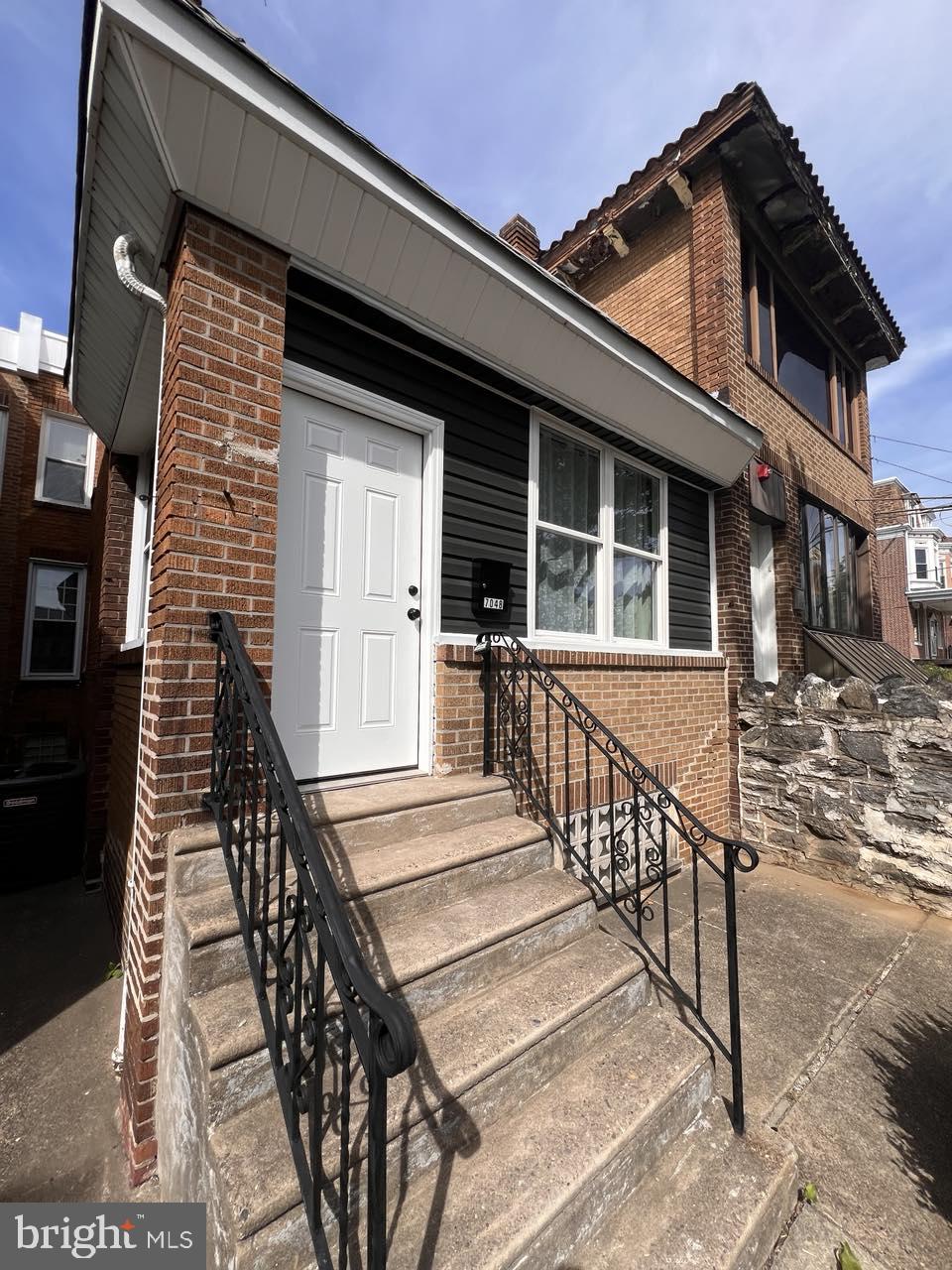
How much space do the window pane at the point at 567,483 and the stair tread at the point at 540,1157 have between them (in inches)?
126

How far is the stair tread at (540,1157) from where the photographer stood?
142 centimetres

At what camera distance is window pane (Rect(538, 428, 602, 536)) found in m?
4.15

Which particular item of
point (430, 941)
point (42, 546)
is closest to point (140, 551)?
point (430, 941)

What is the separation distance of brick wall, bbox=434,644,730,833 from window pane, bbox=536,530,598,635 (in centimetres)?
34

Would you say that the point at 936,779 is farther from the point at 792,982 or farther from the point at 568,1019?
the point at 568,1019

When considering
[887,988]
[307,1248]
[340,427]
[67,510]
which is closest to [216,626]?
[340,427]

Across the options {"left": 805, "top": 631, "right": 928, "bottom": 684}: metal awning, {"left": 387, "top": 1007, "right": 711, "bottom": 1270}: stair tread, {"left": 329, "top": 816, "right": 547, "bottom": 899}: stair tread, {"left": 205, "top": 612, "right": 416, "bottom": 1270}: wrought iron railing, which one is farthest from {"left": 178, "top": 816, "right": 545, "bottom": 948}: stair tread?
{"left": 805, "top": 631, "right": 928, "bottom": 684}: metal awning

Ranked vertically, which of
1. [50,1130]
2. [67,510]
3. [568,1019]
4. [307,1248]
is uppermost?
[67,510]

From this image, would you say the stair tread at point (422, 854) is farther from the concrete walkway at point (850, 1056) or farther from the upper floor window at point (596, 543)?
the upper floor window at point (596, 543)

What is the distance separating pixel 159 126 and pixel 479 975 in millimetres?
3541

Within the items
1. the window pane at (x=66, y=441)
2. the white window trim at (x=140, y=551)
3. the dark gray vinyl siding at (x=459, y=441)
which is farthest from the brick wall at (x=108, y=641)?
the window pane at (x=66, y=441)

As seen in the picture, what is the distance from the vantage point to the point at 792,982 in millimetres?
3082

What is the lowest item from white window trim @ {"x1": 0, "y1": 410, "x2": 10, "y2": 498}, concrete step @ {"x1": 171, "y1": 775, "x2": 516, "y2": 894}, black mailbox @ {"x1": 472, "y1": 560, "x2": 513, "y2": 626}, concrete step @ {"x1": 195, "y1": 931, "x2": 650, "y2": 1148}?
concrete step @ {"x1": 195, "y1": 931, "x2": 650, "y2": 1148}

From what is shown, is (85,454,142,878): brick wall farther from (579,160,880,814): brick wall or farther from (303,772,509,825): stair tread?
(579,160,880,814): brick wall
